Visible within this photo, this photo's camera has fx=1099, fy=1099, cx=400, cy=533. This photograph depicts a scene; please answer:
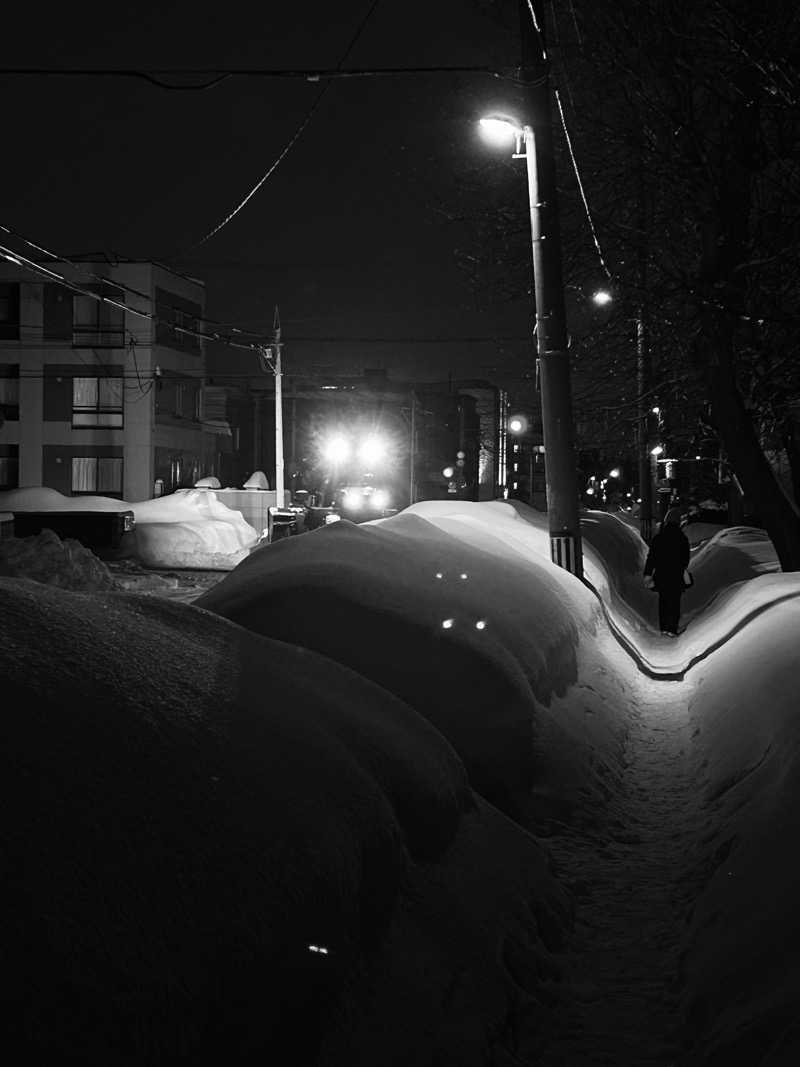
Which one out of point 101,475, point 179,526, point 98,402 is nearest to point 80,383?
point 98,402

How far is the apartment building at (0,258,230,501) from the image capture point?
151ft

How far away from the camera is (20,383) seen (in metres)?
46.2

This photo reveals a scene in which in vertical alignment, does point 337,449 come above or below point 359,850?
above

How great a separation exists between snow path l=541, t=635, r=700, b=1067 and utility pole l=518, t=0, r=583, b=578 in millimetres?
4839

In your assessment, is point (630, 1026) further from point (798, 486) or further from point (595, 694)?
point (798, 486)

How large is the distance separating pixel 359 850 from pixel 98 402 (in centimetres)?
4530

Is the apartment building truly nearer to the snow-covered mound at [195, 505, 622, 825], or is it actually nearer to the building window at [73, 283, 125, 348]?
the building window at [73, 283, 125, 348]

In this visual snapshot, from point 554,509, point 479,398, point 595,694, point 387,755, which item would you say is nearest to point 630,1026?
point 387,755

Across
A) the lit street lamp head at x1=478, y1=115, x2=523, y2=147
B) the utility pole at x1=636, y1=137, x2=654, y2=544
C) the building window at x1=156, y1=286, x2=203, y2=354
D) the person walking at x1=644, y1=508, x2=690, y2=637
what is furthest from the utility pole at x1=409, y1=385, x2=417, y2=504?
the lit street lamp head at x1=478, y1=115, x2=523, y2=147

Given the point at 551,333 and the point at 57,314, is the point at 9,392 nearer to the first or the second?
the point at 57,314

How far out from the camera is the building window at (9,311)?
151 ft

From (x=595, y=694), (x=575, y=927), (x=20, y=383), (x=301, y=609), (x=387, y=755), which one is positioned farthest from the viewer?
(x=20, y=383)

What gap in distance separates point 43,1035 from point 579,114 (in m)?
15.0

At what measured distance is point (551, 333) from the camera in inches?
508
